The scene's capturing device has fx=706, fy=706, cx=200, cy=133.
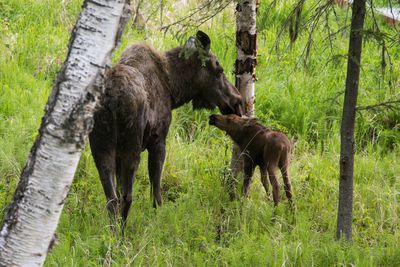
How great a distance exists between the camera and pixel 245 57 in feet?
25.9

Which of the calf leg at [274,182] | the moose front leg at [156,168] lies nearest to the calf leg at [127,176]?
the moose front leg at [156,168]

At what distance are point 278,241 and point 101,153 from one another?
1.78 m

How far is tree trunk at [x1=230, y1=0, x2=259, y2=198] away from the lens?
770 cm

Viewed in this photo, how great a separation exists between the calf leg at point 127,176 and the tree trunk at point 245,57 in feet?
4.52

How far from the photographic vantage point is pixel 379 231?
6875 mm

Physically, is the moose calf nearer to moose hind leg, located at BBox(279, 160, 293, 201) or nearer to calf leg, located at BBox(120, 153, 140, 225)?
moose hind leg, located at BBox(279, 160, 293, 201)

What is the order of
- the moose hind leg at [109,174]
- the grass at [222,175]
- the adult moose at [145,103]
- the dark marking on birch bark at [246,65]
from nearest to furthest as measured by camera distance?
1. the grass at [222,175]
2. the adult moose at [145,103]
3. the moose hind leg at [109,174]
4. the dark marking on birch bark at [246,65]

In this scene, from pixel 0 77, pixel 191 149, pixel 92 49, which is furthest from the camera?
pixel 0 77

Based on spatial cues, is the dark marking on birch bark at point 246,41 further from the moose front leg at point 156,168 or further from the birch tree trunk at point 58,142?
the birch tree trunk at point 58,142

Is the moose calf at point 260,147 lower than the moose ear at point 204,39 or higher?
lower

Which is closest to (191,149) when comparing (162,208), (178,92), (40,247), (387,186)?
(178,92)

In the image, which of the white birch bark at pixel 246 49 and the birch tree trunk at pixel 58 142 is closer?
the birch tree trunk at pixel 58 142

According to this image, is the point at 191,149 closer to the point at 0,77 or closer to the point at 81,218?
the point at 81,218

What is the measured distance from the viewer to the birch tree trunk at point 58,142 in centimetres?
352
